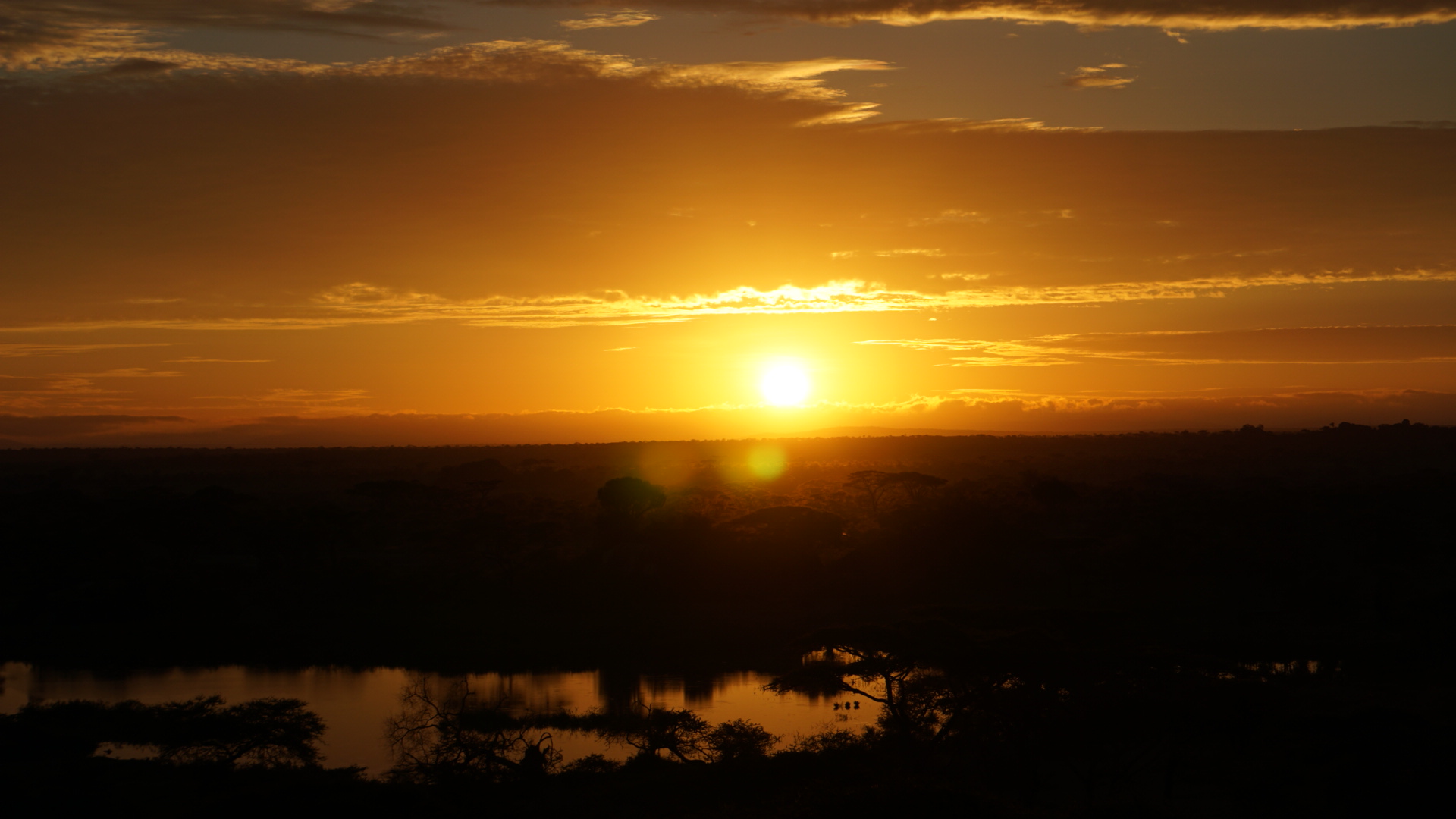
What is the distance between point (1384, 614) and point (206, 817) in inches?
2103

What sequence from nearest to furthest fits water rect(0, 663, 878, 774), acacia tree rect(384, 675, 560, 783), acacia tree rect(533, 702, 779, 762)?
A: acacia tree rect(384, 675, 560, 783) → acacia tree rect(533, 702, 779, 762) → water rect(0, 663, 878, 774)

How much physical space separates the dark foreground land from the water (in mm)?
1980

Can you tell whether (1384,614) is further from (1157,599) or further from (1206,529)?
(1206,529)

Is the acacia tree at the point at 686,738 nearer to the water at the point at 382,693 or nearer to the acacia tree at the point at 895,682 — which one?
the water at the point at 382,693

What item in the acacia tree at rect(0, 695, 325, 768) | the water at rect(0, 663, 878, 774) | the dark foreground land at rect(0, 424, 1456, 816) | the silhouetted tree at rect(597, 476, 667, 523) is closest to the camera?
the dark foreground land at rect(0, 424, 1456, 816)

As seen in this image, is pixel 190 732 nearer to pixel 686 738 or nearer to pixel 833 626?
pixel 686 738

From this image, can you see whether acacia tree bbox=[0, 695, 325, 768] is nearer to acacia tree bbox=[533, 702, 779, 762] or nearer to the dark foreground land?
the dark foreground land

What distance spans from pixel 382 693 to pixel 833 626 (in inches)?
781

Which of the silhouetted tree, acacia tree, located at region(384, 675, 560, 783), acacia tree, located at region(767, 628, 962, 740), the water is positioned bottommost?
the water

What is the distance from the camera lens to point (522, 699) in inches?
1596

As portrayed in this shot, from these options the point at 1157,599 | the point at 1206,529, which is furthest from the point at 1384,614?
the point at 1206,529

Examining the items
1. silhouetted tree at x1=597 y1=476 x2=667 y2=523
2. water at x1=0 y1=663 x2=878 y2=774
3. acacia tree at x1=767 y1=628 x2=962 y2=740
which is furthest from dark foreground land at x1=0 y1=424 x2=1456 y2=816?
water at x1=0 y1=663 x2=878 y2=774

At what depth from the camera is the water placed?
35656 millimetres

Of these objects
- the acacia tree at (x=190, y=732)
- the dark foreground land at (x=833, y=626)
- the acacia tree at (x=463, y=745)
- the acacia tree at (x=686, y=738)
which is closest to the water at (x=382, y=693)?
the acacia tree at (x=463, y=745)
